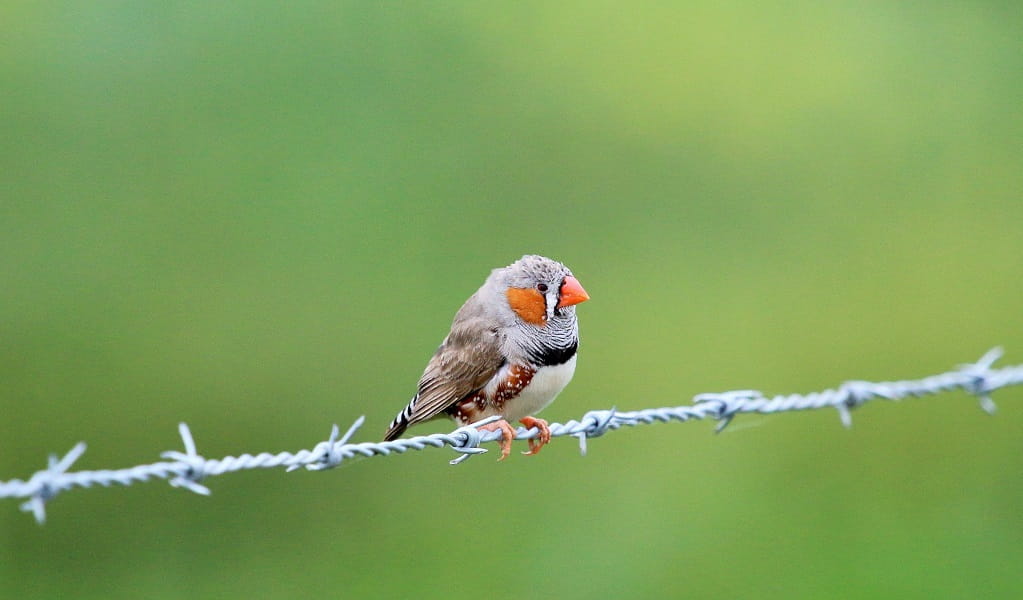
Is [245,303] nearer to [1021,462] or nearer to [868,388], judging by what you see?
[1021,462]

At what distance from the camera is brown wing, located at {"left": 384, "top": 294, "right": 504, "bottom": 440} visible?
4551mm

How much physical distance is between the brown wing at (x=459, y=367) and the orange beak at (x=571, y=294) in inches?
10.2

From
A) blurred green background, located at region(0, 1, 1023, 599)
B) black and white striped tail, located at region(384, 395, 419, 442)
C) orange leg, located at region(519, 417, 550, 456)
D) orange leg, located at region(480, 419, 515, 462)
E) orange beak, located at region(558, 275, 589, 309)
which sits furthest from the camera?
blurred green background, located at region(0, 1, 1023, 599)

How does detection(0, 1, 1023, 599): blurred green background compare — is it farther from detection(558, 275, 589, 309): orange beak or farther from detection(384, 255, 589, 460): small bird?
detection(558, 275, 589, 309): orange beak

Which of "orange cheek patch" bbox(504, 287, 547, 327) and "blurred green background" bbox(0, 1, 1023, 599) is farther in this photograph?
"blurred green background" bbox(0, 1, 1023, 599)

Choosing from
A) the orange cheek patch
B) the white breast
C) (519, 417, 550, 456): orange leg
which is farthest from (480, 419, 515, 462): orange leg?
the orange cheek patch

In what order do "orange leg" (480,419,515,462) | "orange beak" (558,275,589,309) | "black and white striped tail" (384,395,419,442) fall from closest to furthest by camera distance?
"orange leg" (480,419,515,462) < "orange beak" (558,275,589,309) < "black and white striped tail" (384,395,419,442)

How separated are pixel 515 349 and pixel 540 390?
0.54 feet

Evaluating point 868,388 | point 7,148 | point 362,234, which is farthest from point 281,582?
point 7,148

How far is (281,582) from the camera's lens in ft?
23.6

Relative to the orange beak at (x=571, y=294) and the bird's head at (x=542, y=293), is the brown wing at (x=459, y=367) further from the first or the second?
the orange beak at (x=571, y=294)

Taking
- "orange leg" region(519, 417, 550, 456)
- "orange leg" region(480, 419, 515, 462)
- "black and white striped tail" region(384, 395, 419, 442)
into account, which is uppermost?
"black and white striped tail" region(384, 395, 419, 442)

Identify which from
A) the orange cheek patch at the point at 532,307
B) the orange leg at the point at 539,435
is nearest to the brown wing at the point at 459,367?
the orange cheek patch at the point at 532,307

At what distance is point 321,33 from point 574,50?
88.2 inches
